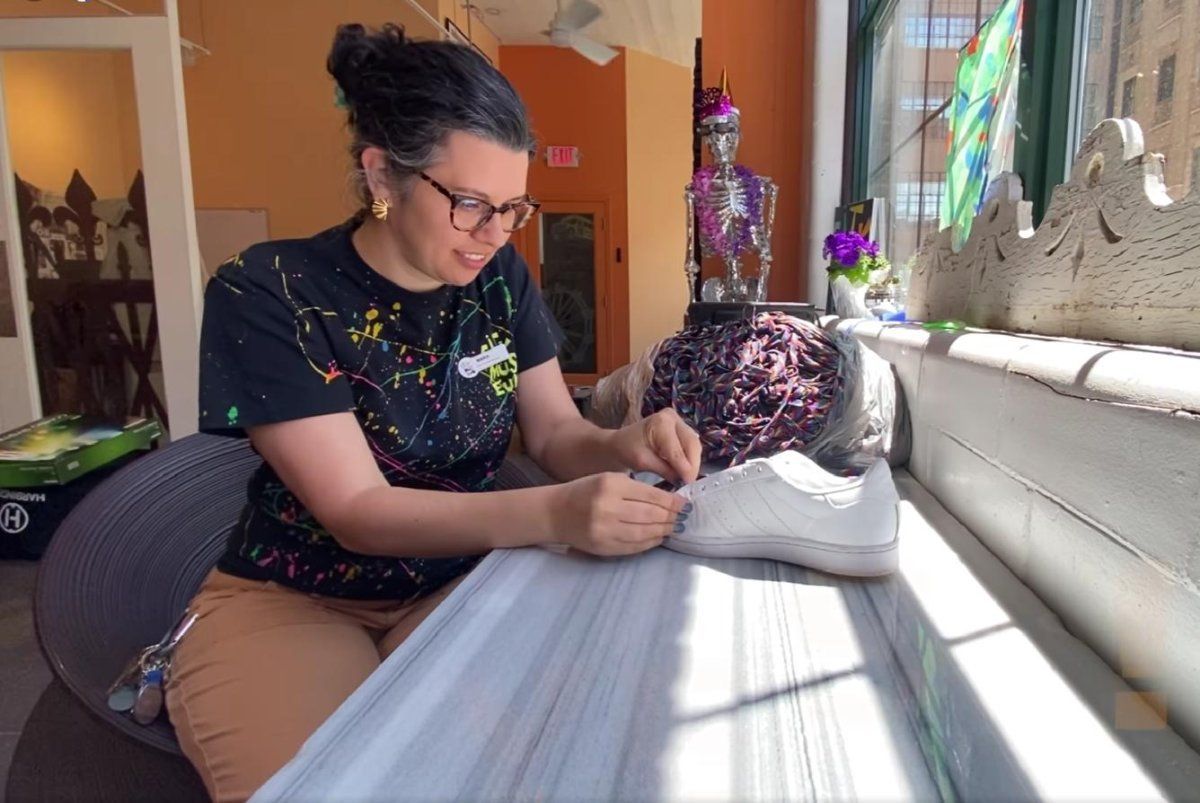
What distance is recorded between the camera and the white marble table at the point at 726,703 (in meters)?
0.53

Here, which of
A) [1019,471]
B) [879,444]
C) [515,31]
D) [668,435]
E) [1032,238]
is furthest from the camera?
[515,31]

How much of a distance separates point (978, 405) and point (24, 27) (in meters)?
4.47

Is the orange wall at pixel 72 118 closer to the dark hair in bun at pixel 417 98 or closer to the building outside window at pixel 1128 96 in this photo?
the dark hair in bun at pixel 417 98

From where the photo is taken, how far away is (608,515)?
0.93 meters

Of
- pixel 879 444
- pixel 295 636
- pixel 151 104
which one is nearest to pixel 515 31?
pixel 151 104

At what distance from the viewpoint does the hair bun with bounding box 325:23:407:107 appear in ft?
3.78

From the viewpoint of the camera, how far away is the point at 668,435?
1.17 meters

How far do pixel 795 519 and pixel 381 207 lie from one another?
0.80 m

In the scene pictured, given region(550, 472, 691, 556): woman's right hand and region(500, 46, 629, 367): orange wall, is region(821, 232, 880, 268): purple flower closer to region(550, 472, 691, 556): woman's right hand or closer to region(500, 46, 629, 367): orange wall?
region(550, 472, 691, 556): woman's right hand

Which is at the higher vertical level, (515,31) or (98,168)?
(515,31)

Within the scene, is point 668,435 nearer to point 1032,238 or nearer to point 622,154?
point 1032,238

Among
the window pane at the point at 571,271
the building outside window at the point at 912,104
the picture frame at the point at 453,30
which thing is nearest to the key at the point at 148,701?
the building outside window at the point at 912,104

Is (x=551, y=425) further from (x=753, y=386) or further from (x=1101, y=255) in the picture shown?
(x=1101, y=255)

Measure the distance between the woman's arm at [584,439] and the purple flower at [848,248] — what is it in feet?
5.13
